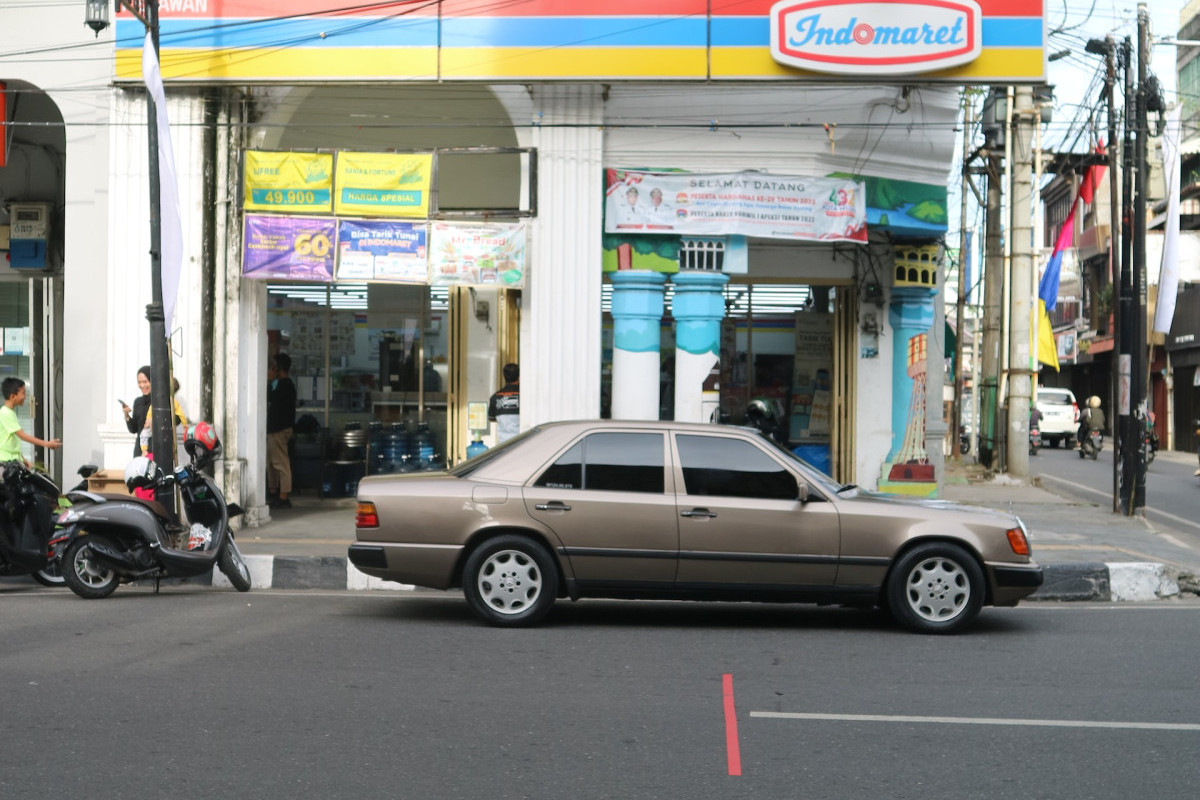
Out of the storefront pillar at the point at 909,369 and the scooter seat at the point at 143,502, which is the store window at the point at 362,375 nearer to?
the storefront pillar at the point at 909,369

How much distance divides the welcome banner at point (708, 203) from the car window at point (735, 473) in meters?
5.77

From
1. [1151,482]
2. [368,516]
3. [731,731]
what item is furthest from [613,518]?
[1151,482]

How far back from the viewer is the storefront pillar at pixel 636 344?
1457 cm

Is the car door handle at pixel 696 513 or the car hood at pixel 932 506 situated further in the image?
the car hood at pixel 932 506

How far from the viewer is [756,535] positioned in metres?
8.76

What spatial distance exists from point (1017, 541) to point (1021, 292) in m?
15.1

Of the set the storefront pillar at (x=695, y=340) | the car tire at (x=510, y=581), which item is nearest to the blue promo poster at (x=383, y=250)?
the storefront pillar at (x=695, y=340)

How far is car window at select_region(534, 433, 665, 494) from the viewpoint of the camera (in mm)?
8914

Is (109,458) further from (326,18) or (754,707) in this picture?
(754,707)

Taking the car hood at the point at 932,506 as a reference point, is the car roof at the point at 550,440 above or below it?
above

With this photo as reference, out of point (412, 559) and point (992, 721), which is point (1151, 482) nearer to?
point (412, 559)

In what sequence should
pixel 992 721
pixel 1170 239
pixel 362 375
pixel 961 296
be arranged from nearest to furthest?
pixel 992 721 < pixel 362 375 < pixel 1170 239 < pixel 961 296

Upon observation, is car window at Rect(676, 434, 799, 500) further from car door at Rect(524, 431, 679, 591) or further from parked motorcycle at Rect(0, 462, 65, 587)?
parked motorcycle at Rect(0, 462, 65, 587)

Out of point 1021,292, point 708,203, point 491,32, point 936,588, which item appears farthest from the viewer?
point 1021,292
